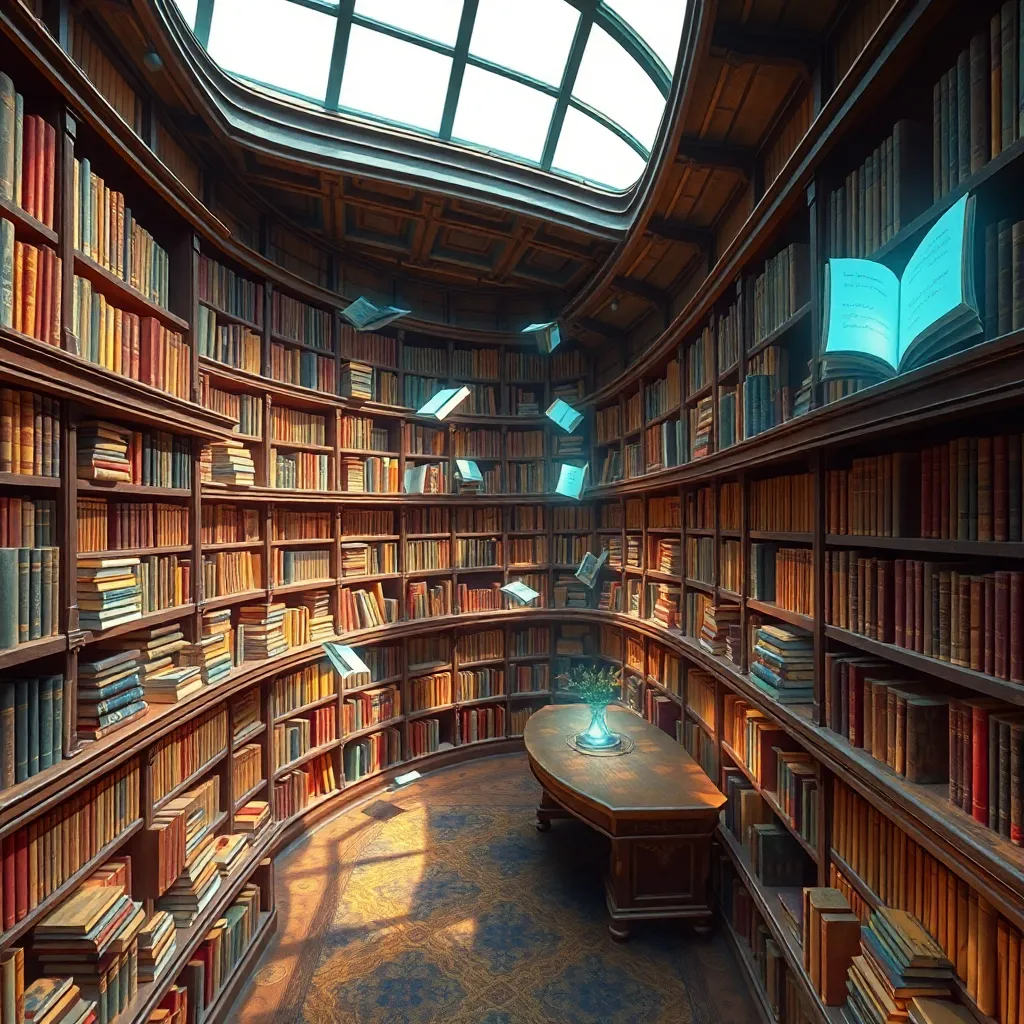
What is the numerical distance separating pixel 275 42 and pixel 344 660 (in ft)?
13.9

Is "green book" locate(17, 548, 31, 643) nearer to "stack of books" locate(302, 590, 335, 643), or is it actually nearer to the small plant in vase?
"stack of books" locate(302, 590, 335, 643)

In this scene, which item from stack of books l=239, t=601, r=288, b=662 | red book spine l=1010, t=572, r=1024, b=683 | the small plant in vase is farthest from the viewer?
the small plant in vase

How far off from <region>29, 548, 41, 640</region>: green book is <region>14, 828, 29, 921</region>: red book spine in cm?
61

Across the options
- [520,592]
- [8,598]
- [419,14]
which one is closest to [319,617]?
[520,592]

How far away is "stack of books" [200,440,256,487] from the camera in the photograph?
358cm

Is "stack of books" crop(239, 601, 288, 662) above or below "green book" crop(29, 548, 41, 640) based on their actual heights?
below

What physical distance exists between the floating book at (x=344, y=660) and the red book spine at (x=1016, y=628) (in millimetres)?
3372

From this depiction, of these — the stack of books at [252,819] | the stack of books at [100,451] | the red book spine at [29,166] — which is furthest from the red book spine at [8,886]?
the red book spine at [29,166]

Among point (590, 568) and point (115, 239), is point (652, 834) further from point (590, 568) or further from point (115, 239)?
point (115, 239)

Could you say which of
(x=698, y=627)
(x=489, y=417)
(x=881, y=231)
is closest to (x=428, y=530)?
(x=489, y=417)

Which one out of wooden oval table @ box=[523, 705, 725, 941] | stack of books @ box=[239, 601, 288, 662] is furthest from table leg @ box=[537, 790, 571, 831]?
stack of books @ box=[239, 601, 288, 662]

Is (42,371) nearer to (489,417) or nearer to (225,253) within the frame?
(225,253)

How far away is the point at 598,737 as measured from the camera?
404cm

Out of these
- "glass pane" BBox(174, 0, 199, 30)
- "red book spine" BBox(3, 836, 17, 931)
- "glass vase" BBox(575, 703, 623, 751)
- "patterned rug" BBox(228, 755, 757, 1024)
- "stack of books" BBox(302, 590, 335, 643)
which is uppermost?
"glass pane" BBox(174, 0, 199, 30)
